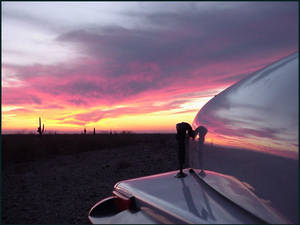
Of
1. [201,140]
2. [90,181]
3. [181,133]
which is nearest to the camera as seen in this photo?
[201,140]

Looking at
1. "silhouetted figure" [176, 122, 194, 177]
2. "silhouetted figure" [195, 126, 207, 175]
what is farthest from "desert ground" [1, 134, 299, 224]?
"silhouetted figure" [176, 122, 194, 177]

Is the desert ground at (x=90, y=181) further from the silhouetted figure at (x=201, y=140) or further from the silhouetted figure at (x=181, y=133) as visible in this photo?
the silhouetted figure at (x=181, y=133)

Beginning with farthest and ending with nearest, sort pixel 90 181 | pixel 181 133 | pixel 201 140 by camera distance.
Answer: pixel 90 181 → pixel 181 133 → pixel 201 140

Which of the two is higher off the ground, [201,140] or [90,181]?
[201,140]

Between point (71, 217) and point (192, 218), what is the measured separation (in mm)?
4983

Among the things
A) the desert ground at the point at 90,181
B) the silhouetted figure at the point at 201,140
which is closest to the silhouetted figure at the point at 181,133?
the silhouetted figure at the point at 201,140

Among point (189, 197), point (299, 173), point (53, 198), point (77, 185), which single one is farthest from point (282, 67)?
point (77, 185)

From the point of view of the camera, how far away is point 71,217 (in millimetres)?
5766

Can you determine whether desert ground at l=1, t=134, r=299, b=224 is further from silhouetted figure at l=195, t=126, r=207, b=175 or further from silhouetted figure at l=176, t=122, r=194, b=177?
silhouetted figure at l=176, t=122, r=194, b=177

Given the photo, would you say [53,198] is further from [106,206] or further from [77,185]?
[106,206]

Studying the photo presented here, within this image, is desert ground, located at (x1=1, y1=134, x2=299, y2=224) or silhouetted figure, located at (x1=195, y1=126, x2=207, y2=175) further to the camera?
silhouetted figure, located at (x1=195, y1=126, x2=207, y2=175)

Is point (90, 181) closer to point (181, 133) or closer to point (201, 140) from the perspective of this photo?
point (181, 133)

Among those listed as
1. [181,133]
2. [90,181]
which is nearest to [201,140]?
[181,133]

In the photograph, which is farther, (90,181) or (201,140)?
(90,181)
